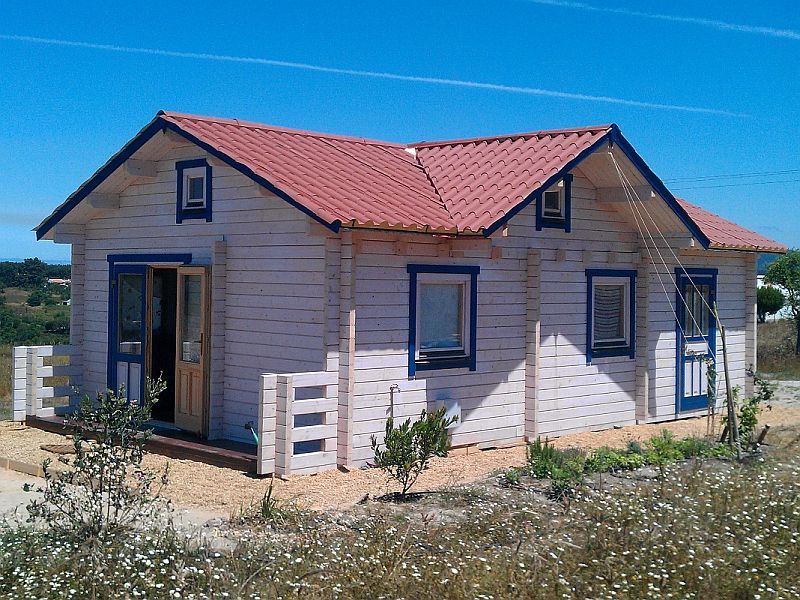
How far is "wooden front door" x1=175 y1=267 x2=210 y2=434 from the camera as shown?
1226 centimetres

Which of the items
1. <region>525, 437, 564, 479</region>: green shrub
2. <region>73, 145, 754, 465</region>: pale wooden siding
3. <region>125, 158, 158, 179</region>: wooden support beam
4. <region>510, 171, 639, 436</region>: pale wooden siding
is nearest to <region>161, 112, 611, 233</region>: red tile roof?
<region>73, 145, 754, 465</region>: pale wooden siding

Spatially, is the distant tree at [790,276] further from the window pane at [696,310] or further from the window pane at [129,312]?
the window pane at [129,312]

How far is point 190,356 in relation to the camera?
12.6 metres

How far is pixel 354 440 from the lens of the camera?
1091cm

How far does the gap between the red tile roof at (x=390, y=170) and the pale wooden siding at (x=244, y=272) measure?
1.61 ft

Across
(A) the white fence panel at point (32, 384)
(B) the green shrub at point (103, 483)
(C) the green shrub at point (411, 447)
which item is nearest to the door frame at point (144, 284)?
(A) the white fence panel at point (32, 384)

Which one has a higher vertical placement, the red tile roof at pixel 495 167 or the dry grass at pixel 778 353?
the red tile roof at pixel 495 167

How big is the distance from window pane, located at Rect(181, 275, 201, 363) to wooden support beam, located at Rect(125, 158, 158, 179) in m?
1.66

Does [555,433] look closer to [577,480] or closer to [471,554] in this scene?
[577,480]

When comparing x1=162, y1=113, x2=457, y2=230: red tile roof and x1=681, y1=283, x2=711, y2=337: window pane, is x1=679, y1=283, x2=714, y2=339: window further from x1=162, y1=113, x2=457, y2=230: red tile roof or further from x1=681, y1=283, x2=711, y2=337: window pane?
x1=162, y1=113, x2=457, y2=230: red tile roof

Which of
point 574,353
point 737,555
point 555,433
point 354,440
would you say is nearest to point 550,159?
point 574,353

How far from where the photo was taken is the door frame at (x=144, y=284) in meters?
12.9

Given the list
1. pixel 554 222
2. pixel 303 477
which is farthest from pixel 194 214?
pixel 554 222

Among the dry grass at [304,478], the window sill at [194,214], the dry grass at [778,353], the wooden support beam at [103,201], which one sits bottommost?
the dry grass at [304,478]
